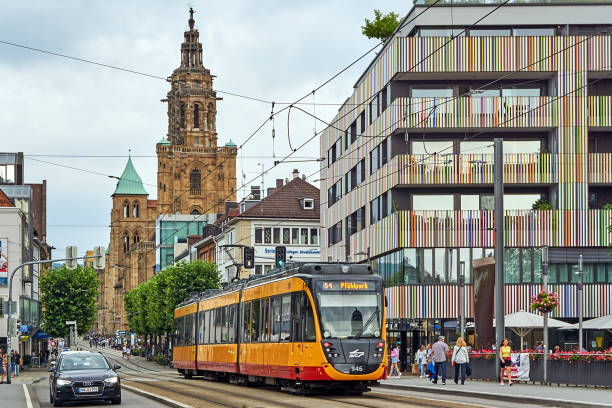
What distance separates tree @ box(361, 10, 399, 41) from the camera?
70.0 m

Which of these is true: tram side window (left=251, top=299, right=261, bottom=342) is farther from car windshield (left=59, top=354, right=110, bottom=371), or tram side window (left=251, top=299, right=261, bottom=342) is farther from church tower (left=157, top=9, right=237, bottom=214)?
church tower (left=157, top=9, right=237, bottom=214)

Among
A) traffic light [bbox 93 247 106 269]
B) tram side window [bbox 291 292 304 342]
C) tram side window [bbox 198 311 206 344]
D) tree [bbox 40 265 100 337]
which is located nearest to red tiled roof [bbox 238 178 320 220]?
tree [bbox 40 265 100 337]

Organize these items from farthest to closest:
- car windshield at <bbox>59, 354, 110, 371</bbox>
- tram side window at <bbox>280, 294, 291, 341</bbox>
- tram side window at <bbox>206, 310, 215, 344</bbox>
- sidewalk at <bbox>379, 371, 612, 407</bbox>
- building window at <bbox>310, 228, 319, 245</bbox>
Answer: building window at <bbox>310, 228, 319, 245</bbox> < tram side window at <bbox>206, 310, 215, 344</bbox> < tram side window at <bbox>280, 294, 291, 341</bbox> < car windshield at <bbox>59, 354, 110, 371</bbox> < sidewalk at <bbox>379, 371, 612, 407</bbox>

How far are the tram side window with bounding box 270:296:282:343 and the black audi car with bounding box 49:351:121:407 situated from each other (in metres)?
4.69

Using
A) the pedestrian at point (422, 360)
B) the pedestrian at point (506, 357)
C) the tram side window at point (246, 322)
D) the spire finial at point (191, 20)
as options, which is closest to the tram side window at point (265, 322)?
the tram side window at point (246, 322)

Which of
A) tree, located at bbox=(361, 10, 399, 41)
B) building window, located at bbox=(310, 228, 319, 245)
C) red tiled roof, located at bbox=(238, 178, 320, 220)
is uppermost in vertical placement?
tree, located at bbox=(361, 10, 399, 41)

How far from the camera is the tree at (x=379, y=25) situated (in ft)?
230

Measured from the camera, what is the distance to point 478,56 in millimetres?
56656

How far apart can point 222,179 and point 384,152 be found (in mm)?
132655

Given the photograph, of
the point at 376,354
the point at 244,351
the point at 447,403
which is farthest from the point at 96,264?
the point at 447,403

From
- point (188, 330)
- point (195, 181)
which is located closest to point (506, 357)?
point (188, 330)

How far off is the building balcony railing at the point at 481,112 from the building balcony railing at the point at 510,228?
14.1 ft

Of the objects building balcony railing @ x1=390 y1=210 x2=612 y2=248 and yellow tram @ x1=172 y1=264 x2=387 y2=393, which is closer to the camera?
yellow tram @ x1=172 y1=264 x2=387 y2=393

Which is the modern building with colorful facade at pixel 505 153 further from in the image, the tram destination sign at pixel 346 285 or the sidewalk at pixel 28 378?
the tram destination sign at pixel 346 285
